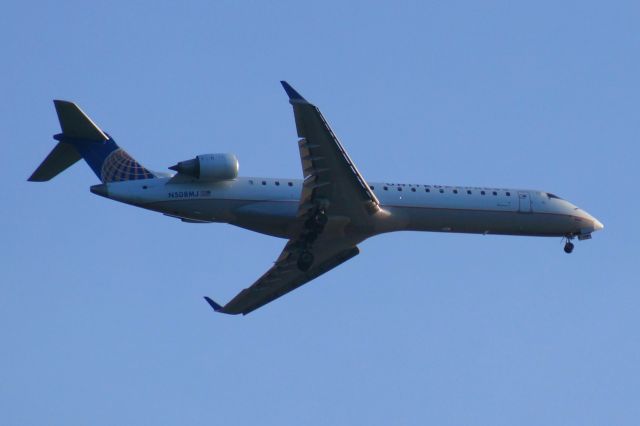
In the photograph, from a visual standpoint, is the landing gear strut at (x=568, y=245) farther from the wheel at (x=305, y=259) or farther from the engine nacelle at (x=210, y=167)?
the engine nacelle at (x=210, y=167)

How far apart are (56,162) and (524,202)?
16.1m

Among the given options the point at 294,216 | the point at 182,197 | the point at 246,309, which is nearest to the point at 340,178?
the point at 294,216

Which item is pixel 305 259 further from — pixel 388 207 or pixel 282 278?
pixel 388 207

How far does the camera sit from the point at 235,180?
41.6 metres

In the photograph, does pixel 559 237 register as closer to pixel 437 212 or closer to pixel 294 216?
pixel 437 212

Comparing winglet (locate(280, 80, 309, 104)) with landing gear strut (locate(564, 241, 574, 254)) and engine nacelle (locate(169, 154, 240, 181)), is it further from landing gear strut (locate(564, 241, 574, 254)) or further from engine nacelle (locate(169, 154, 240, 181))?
landing gear strut (locate(564, 241, 574, 254))

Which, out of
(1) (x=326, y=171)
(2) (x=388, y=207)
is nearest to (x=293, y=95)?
(1) (x=326, y=171)

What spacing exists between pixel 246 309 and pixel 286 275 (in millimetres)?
2092

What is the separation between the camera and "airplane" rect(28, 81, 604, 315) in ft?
133

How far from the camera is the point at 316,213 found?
4159cm

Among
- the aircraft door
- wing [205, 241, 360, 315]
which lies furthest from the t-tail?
the aircraft door

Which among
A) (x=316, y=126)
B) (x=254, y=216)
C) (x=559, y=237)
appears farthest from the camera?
(x=559, y=237)

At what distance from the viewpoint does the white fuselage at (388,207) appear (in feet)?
135

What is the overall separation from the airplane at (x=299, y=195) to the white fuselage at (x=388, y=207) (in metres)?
0.03
